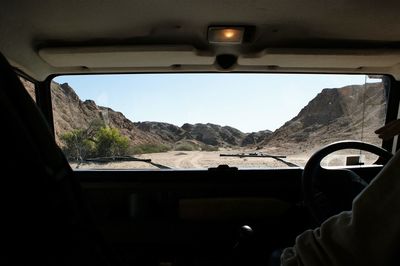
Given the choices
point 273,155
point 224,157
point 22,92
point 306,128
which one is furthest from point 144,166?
point 22,92

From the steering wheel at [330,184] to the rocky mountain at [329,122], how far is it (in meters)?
0.42

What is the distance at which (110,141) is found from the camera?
9.08 ft

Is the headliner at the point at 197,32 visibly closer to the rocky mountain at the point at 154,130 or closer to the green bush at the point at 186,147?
the rocky mountain at the point at 154,130

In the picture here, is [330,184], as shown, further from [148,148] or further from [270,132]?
[148,148]

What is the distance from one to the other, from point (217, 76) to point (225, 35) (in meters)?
0.63

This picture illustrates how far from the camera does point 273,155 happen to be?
284 centimetres

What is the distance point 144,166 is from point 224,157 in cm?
67

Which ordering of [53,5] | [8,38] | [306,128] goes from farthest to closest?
[306,128], [8,38], [53,5]

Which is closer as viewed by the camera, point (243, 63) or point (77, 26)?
point (77, 26)

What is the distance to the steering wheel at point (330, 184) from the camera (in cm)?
190

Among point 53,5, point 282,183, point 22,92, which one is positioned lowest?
point 282,183

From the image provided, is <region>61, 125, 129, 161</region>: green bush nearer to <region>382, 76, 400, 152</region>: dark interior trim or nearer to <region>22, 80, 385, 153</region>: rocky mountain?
<region>22, 80, 385, 153</region>: rocky mountain

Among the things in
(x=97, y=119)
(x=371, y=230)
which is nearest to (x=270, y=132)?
(x=97, y=119)

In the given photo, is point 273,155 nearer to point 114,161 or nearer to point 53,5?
point 114,161
